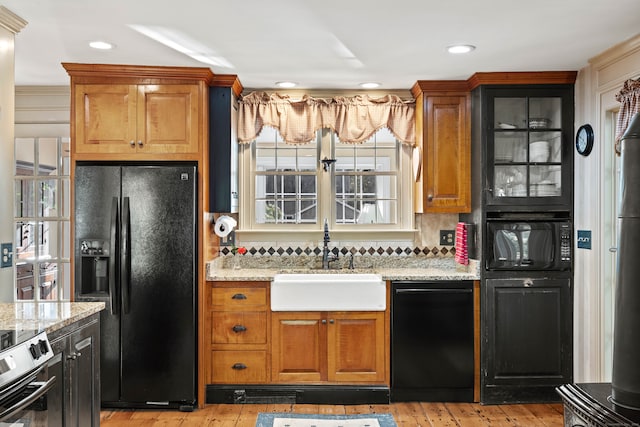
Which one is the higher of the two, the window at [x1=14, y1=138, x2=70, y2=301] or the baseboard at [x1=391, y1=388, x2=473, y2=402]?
the window at [x1=14, y1=138, x2=70, y2=301]

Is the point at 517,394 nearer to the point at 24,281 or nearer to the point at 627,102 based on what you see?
the point at 627,102

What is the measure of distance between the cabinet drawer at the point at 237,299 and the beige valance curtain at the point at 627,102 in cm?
254

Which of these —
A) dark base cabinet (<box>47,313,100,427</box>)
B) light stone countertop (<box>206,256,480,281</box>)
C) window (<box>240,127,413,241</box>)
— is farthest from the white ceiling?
dark base cabinet (<box>47,313,100,427</box>)

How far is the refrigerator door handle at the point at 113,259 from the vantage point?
3.65m

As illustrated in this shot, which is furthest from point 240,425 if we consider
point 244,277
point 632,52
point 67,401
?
point 632,52

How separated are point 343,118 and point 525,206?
5.13ft

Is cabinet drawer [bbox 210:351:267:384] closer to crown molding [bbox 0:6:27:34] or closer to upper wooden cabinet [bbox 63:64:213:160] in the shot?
upper wooden cabinet [bbox 63:64:213:160]

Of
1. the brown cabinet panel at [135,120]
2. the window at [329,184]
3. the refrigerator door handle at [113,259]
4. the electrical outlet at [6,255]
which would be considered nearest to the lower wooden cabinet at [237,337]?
the refrigerator door handle at [113,259]

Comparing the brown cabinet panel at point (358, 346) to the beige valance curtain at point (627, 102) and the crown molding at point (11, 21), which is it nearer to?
the beige valance curtain at point (627, 102)

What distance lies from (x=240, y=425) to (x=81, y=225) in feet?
5.68

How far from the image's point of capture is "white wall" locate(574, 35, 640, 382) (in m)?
3.49

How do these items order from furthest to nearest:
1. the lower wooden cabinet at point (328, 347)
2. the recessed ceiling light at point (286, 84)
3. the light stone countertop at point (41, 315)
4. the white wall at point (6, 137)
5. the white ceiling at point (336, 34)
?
1. the recessed ceiling light at point (286, 84)
2. the lower wooden cabinet at point (328, 347)
3. the white wall at point (6, 137)
4. the white ceiling at point (336, 34)
5. the light stone countertop at point (41, 315)

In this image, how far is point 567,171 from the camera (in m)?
3.90

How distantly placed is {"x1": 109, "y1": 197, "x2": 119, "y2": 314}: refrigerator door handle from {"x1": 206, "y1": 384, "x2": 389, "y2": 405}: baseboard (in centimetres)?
90
